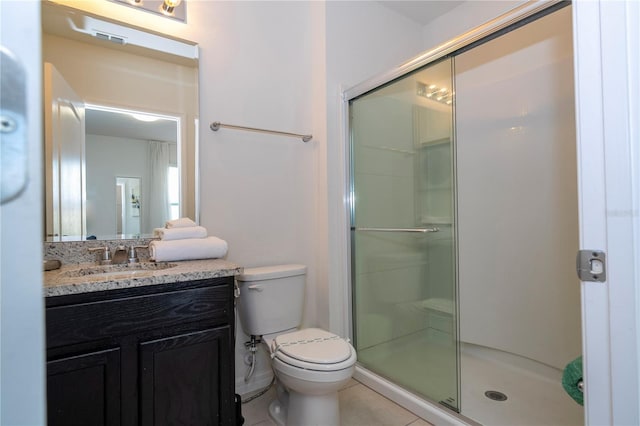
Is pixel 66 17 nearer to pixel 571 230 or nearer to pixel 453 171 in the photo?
pixel 453 171

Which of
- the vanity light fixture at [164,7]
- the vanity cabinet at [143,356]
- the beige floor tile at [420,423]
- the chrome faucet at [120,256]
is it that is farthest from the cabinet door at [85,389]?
the vanity light fixture at [164,7]

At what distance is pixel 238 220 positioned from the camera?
6.40ft

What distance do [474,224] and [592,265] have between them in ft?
5.24

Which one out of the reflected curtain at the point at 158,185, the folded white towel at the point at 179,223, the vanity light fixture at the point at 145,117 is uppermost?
the vanity light fixture at the point at 145,117

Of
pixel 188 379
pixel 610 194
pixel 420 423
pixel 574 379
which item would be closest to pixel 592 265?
pixel 610 194

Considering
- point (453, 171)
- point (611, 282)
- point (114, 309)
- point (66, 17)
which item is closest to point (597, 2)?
point (611, 282)

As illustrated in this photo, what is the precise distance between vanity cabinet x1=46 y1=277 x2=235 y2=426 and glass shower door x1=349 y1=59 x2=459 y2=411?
3.67 ft

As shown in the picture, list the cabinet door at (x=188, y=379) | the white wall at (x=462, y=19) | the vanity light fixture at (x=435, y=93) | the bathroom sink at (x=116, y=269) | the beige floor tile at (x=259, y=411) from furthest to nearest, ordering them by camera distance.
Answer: the white wall at (x=462, y=19) → the vanity light fixture at (x=435, y=93) → the beige floor tile at (x=259, y=411) → the bathroom sink at (x=116, y=269) → the cabinet door at (x=188, y=379)

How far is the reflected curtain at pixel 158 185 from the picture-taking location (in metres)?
1.72

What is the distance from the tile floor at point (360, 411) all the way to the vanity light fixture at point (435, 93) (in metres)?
1.76

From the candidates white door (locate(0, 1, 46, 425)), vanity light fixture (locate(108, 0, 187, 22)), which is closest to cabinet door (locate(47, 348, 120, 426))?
white door (locate(0, 1, 46, 425))

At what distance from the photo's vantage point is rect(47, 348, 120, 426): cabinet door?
1.03 metres

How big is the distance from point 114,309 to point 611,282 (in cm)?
147

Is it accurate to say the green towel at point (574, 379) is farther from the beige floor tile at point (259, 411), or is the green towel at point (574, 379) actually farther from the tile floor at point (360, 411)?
the beige floor tile at point (259, 411)
